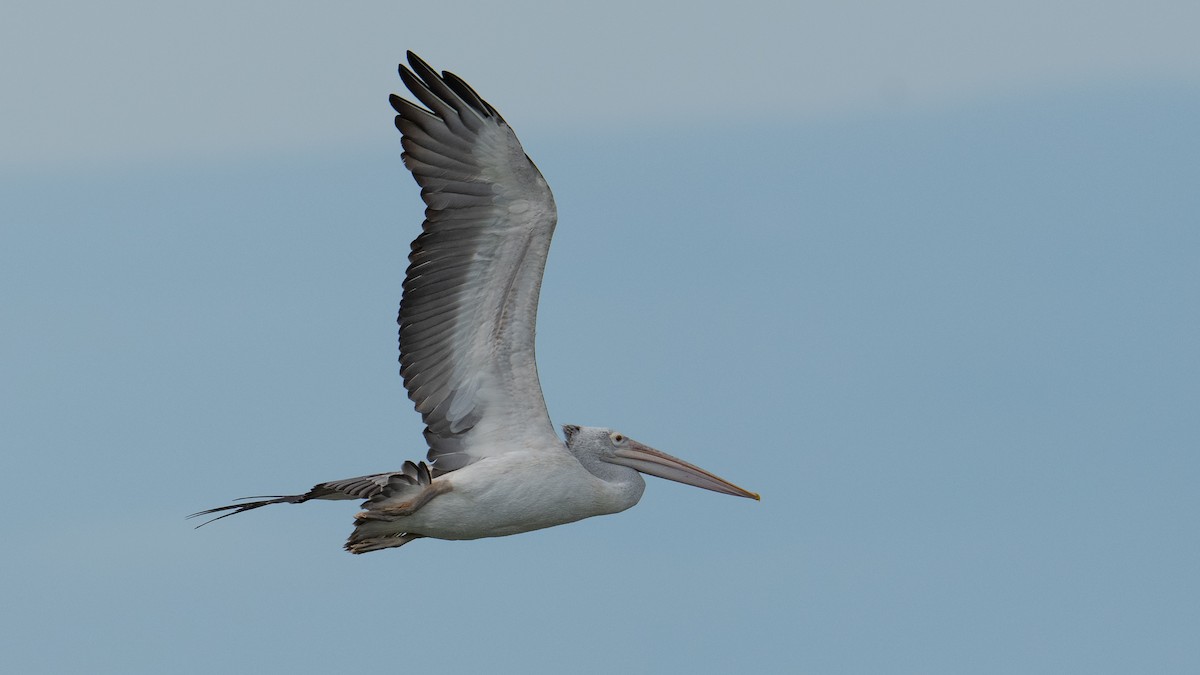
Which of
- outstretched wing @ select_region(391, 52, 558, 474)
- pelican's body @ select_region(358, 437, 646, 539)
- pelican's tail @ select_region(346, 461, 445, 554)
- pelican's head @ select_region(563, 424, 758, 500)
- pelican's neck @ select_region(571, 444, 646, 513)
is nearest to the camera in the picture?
pelican's tail @ select_region(346, 461, 445, 554)

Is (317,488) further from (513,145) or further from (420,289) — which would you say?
(513,145)

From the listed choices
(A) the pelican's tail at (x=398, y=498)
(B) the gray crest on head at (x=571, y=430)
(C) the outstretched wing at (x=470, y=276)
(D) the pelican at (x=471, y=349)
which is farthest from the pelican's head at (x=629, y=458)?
(A) the pelican's tail at (x=398, y=498)

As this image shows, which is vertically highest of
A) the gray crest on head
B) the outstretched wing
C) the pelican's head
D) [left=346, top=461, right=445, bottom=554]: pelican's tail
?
the outstretched wing

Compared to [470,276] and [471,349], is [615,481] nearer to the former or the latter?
[471,349]

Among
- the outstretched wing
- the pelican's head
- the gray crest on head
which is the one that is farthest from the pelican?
the gray crest on head

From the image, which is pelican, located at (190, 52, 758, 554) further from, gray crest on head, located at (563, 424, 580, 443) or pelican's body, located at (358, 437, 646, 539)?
gray crest on head, located at (563, 424, 580, 443)

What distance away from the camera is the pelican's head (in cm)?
1728

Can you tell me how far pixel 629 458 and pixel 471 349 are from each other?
76.1 inches

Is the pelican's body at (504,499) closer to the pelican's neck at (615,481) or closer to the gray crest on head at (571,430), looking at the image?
the pelican's neck at (615,481)

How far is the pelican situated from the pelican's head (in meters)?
0.60

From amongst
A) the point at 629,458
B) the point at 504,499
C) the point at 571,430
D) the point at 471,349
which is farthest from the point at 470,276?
the point at 629,458

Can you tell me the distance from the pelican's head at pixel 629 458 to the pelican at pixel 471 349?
0.60m

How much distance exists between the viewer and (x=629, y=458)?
1745cm

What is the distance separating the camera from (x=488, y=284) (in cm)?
1619
